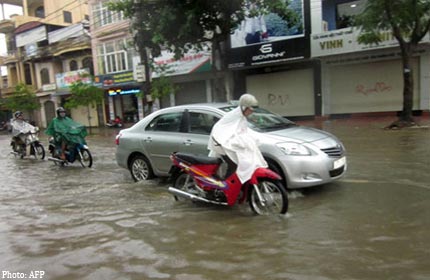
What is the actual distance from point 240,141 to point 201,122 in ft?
6.42

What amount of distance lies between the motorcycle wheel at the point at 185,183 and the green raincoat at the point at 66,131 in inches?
235

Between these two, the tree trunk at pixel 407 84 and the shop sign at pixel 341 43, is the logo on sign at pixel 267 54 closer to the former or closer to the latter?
the shop sign at pixel 341 43

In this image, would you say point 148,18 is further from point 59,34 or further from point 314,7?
point 59,34

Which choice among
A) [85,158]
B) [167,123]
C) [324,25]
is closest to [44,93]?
[324,25]

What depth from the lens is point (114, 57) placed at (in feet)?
96.9

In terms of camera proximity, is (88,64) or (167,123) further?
(88,64)

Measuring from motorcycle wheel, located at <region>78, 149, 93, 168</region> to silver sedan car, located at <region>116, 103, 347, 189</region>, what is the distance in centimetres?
300

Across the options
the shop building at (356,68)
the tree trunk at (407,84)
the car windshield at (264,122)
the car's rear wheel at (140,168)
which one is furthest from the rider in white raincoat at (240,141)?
the shop building at (356,68)

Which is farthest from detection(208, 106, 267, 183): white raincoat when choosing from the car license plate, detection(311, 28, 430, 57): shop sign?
detection(311, 28, 430, 57): shop sign

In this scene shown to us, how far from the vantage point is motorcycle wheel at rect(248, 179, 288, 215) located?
5.22 metres

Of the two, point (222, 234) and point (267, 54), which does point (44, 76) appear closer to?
point (267, 54)

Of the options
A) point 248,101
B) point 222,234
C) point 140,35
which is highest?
point 140,35

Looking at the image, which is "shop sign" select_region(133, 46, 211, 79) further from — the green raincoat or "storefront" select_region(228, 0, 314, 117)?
the green raincoat

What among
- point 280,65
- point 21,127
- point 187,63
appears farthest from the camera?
point 187,63
